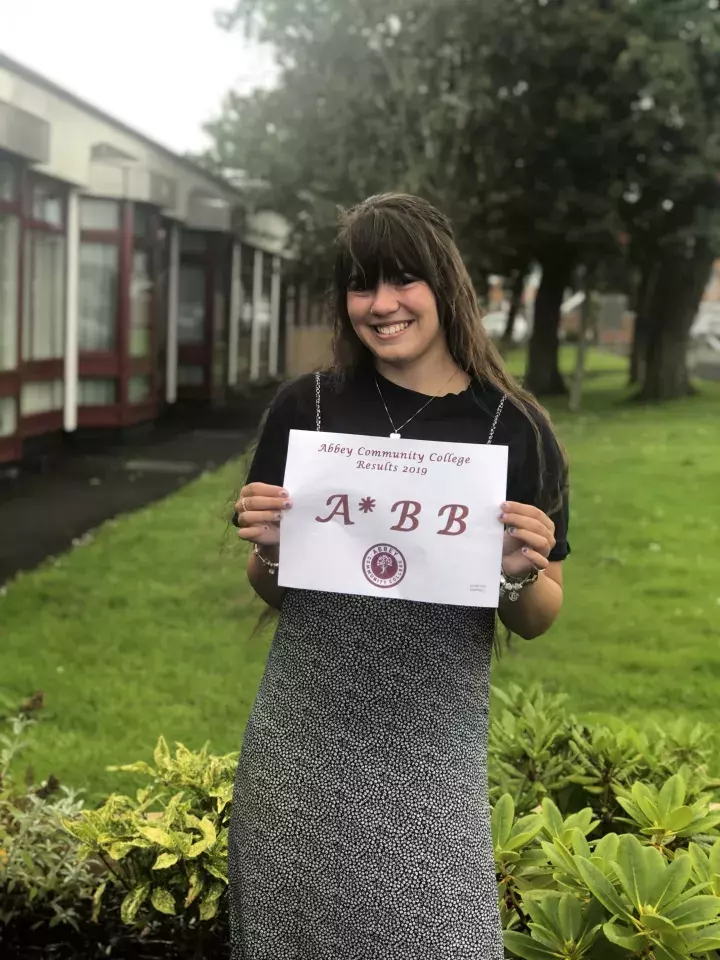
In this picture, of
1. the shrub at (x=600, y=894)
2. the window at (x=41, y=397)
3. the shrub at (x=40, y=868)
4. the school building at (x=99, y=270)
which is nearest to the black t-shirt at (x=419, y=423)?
the shrub at (x=600, y=894)

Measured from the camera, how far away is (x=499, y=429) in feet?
6.27

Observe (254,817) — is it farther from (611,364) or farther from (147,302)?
(611,364)

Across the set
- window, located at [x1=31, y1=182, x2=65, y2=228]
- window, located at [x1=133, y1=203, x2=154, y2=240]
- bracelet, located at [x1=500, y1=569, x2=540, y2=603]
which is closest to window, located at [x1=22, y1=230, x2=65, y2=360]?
window, located at [x1=31, y1=182, x2=65, y2=228]

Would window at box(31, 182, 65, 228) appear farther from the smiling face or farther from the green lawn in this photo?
the smiling face

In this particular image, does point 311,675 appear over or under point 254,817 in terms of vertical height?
over

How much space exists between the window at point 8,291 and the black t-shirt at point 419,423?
10.4 metres

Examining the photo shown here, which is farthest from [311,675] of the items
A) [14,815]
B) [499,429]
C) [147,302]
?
[147,302]

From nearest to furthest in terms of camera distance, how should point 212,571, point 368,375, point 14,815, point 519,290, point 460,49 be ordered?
point 368,375 < point 14,815 < point 212,571 < point 460,49 < point 519,290

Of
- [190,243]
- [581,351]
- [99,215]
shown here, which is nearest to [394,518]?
[99,215]

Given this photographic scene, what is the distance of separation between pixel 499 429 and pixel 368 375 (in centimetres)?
27

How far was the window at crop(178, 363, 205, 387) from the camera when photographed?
20906 mm

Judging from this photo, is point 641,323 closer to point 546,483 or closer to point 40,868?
point 40,868

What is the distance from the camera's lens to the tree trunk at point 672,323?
2323 cm

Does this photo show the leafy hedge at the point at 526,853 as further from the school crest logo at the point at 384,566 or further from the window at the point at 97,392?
the window at the point at 97,392
